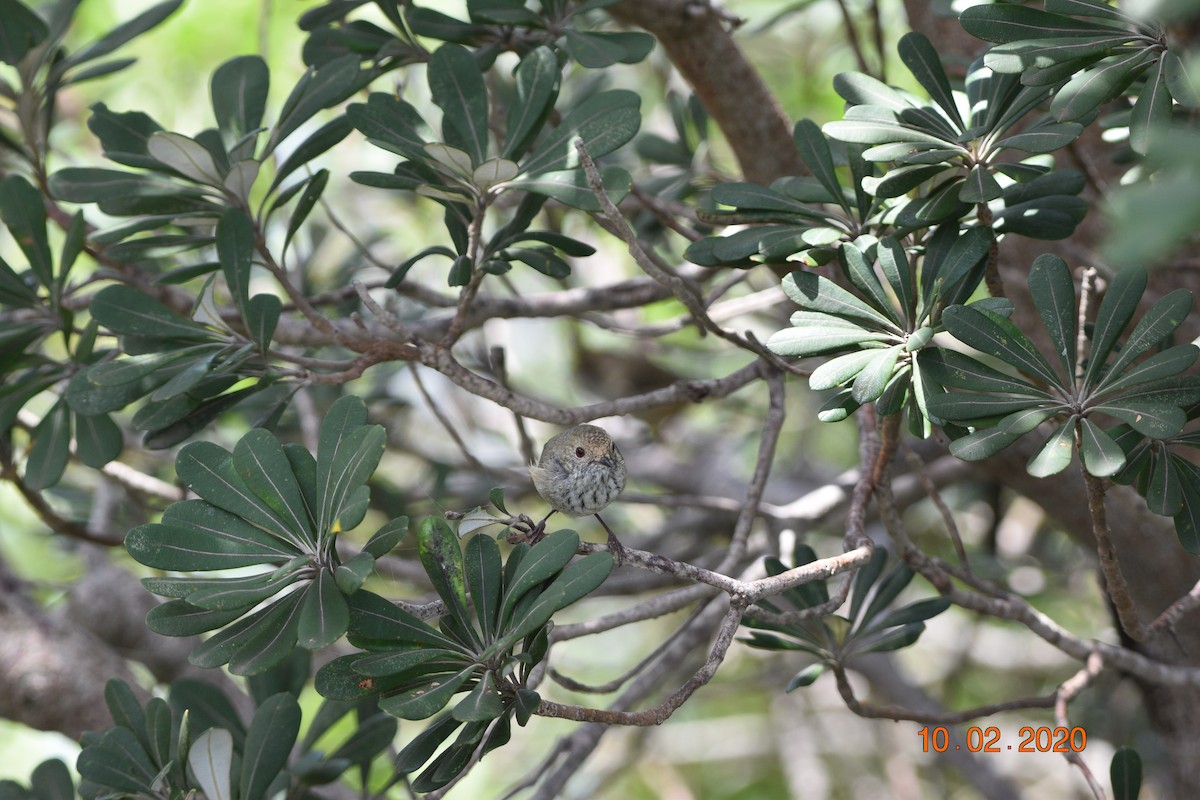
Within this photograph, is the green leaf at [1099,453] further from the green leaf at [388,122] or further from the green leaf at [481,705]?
the green leaf at [388,122]

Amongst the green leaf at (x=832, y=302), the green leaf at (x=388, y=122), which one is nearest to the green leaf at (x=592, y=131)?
the green leaf at (x=388, y=122)

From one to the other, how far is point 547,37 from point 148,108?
320cm

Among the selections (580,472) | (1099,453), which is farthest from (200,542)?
(1099,453)

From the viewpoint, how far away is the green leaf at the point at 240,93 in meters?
1.79

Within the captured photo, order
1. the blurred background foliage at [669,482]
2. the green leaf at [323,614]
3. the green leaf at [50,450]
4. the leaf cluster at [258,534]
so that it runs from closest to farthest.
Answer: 1. the green leaf at [323,614]
2. the leaf cluster at [258,534]
3. the green leaf at [50,450]
4. the blurred background foliage at [669,482]

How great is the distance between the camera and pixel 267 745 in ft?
4.88

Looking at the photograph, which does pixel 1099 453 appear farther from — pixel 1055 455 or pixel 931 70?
pixel 931 70

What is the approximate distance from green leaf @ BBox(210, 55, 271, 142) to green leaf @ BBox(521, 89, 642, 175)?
0.62 m

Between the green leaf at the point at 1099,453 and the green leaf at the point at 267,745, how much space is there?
1.17 meters

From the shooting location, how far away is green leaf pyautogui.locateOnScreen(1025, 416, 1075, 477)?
1.14 m

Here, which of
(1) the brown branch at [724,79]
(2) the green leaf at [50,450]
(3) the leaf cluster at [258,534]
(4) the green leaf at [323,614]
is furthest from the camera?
(1) the brown branch at [724,79]

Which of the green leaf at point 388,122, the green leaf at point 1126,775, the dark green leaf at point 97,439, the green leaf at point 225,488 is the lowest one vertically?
the dark green leaf at point 97,439

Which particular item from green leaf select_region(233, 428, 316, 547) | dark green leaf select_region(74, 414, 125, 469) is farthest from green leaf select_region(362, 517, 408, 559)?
dark green leaf select_region(74, 414, 125, 469)

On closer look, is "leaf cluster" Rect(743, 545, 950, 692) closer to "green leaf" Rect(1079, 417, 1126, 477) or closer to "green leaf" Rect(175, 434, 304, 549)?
"green leaf" Rect(1079, 417, 1126, 477)
